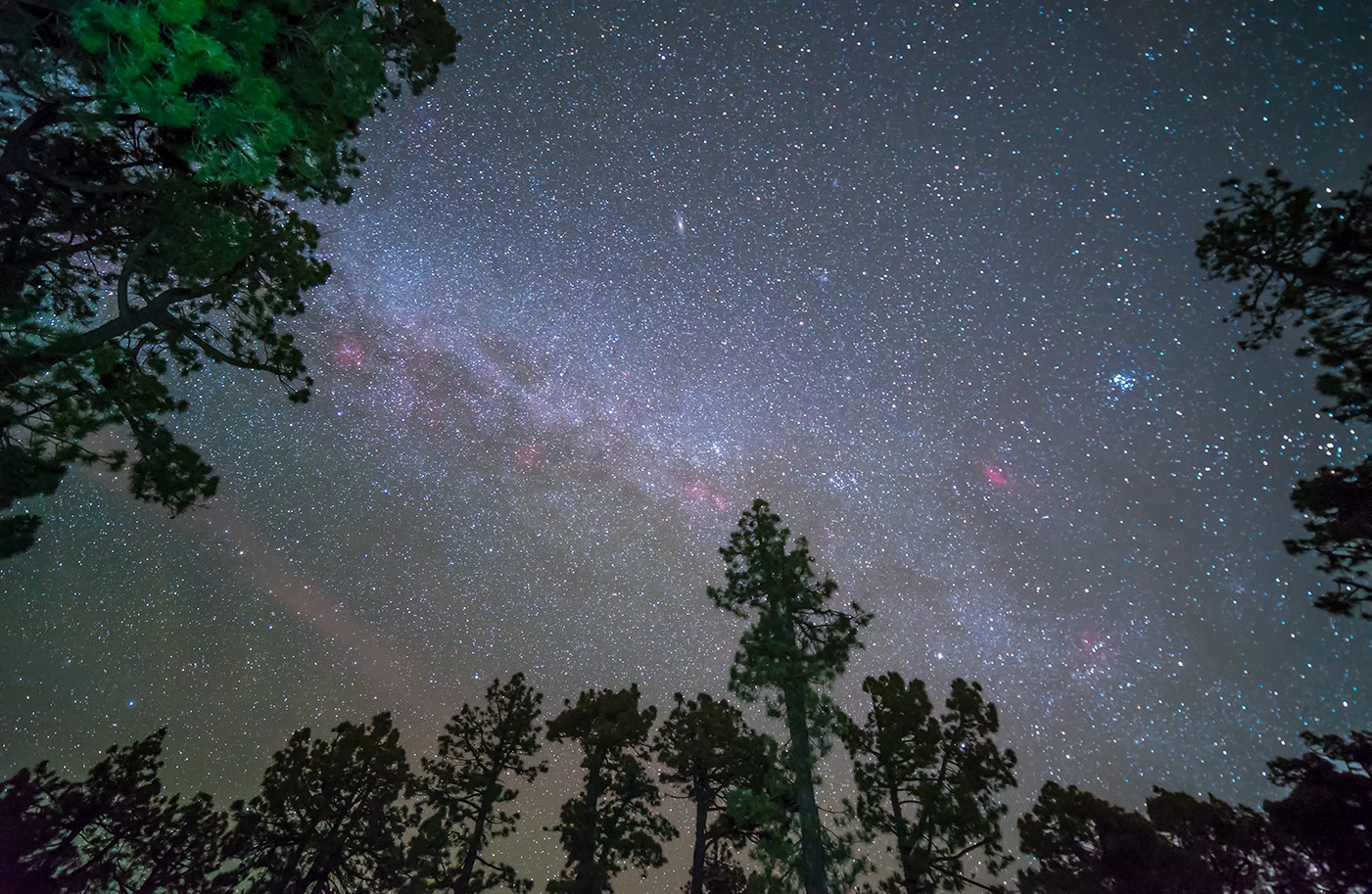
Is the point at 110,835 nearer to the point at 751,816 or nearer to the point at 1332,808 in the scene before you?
the point at 751,816

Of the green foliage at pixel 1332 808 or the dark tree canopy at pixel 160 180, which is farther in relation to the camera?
the green foliage at pixel 1332 808

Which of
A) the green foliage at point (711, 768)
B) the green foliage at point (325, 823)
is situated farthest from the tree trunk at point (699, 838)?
the green foliage at point (325, 823)

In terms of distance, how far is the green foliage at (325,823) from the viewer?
645 inches

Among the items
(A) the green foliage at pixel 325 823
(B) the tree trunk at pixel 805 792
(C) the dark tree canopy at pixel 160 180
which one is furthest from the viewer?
(A) the green foliage at pixel 325 823

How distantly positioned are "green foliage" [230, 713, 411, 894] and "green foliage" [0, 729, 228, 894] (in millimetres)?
1503

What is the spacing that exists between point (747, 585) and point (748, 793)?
5.57 metres

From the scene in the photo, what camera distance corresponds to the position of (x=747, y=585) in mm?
16969

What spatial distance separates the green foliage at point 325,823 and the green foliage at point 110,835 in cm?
150

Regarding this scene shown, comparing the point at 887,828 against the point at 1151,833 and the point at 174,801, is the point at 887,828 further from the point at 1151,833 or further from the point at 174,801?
the point at 174,801

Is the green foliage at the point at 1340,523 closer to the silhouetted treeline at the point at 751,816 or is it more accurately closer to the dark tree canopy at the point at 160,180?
the silhouetted treeline at the point at 751,816

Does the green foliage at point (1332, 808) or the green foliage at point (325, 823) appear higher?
the green foliage at point (1332, 808)

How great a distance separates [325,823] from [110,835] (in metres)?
6.46

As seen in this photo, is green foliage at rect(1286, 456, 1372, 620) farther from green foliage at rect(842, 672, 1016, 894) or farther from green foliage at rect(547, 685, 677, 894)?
green foliage at rect(547, 685, 677, 894)

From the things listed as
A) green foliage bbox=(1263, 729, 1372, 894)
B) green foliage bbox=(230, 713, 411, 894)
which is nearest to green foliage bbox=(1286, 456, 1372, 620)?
green foliage bbox=(1263, 729, 1372, 894)
